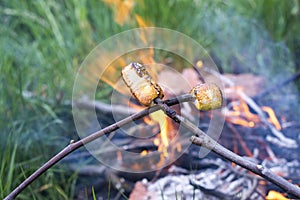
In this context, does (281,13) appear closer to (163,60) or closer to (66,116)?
(163,60)

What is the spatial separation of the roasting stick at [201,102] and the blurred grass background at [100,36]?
3.56ft

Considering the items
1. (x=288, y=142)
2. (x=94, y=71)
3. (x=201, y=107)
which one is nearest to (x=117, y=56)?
(x=94, y=71)

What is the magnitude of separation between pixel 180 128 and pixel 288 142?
17.6 inches

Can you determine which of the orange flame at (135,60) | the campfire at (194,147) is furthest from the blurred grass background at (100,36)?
the campfire at (194,147)

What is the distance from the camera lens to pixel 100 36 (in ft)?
8.86

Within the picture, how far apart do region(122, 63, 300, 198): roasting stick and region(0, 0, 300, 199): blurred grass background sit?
108 centimetres

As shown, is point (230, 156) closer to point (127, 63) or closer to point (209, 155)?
point (209, 155)

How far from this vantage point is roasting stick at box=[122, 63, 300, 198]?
1066 mm

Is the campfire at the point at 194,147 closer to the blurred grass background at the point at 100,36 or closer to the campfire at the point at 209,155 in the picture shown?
the campfire at the point at 209,155

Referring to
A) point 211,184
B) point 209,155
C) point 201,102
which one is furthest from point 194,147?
point 201,102

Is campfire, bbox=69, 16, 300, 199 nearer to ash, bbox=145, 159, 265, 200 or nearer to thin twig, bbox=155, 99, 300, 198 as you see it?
ash, bbox=145, 159, 265, 200

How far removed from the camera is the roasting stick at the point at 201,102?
107 centimetres

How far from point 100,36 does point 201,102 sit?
1672 mm

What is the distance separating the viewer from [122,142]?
2.04m
